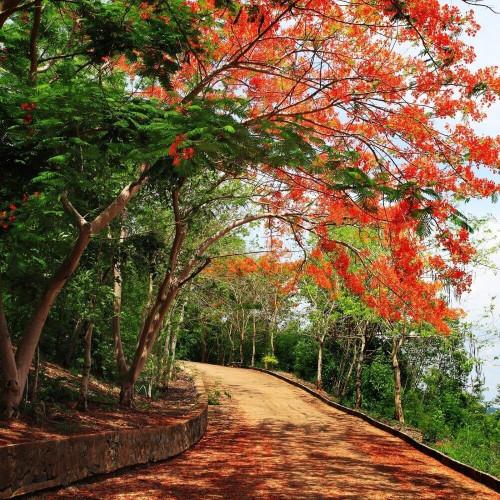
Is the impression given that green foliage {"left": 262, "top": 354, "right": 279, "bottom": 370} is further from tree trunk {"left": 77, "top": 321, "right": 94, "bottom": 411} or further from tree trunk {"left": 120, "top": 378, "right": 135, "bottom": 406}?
tree trunk {"left": 77, "top": 321, "right": 94, "bottom": 411}

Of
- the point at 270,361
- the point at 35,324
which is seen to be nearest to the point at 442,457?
the point at 35,324

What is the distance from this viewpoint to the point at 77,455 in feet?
19.8

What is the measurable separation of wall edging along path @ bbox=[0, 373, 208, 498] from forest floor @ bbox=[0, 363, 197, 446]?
2.81 ft

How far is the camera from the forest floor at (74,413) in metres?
7.34

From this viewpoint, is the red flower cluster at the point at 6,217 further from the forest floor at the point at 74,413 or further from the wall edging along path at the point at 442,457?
the wall edging along path at the point at 442,457

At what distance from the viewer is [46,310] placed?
26.7 ft

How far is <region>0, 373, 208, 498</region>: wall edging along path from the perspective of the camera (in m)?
4.89

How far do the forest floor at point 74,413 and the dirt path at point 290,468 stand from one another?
3.55ft

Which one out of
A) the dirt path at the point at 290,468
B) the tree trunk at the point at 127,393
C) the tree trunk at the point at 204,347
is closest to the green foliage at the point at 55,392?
the tree trunk at the point at 127,393

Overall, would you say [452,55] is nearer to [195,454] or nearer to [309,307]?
[195,454]

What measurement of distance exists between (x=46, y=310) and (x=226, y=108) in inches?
161

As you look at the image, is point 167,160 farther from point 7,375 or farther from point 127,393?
point 127,393

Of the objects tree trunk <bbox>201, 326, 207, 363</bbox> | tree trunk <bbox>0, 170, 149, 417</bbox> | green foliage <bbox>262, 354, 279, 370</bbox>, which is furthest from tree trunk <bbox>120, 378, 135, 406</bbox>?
tree trunk <bbox>201, 326, 207, 363</bbox>

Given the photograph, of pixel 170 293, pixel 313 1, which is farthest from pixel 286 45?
pixel 170 293
